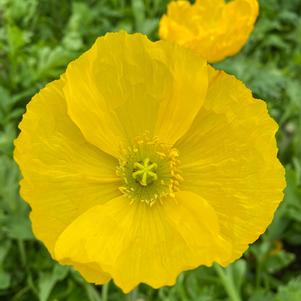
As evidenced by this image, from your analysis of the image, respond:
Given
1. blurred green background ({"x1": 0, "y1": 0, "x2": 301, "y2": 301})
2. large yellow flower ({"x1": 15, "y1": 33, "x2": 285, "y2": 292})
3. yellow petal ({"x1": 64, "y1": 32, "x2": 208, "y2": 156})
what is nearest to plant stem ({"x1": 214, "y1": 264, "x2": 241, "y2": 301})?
blurred green background ({"x1": 0, "y1": 0, "x2": 301, "y2": 301})

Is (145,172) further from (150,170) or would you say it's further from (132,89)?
(132,89)

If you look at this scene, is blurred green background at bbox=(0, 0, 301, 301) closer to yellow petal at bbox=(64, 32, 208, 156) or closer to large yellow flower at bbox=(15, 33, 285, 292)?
large yellow flower at bbox=(15, 33, 285, 292)

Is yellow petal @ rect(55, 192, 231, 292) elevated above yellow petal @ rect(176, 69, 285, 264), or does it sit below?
below

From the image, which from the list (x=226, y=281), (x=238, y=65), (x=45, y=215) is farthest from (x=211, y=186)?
(x=238, y=65)

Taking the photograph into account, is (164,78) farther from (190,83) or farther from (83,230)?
(83,230)

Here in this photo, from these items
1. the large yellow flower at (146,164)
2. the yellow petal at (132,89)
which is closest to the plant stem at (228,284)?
the large yellow flower at (146,164)

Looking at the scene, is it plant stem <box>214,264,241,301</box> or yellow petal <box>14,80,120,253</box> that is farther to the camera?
plant stem <box>214,264,241,301</box>
